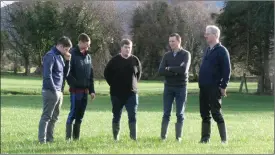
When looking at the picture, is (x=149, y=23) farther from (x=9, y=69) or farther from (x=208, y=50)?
(x=9, y=69)

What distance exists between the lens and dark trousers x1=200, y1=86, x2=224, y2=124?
316 inches

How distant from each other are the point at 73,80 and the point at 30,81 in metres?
37.0

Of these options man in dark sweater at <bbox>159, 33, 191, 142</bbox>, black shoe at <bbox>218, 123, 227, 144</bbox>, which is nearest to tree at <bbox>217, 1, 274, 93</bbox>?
man in dark sweater at <bbox>159, 33, 191, 142</bbox>

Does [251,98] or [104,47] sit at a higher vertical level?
[104,47]

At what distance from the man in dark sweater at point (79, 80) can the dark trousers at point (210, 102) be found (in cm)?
214

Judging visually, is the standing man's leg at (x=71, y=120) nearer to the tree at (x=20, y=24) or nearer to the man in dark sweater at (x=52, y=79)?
the man in dark sweater at (x=52, y=79)

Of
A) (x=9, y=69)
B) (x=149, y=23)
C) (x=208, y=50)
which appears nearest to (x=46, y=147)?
(x=208, y=50)

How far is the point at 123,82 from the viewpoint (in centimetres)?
848

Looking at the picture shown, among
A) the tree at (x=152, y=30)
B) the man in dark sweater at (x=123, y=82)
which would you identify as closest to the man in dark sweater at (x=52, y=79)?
the man in dark sweater at (x=123, y=82)

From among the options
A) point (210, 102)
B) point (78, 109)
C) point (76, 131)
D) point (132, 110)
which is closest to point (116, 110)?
point (132, 110)

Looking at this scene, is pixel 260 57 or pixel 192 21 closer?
pixel 192 21

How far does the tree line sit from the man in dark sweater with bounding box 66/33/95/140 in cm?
1660

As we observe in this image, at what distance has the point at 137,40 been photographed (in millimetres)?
33094

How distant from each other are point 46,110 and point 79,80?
83 centimetres
